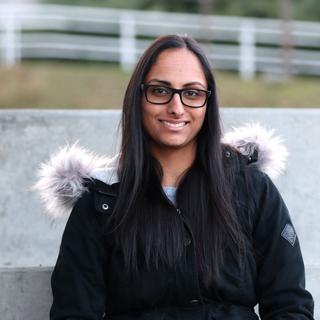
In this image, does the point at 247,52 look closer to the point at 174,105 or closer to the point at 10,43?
the point at 10,43

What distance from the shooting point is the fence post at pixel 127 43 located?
46.5ft

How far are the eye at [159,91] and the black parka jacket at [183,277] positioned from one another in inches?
13.4

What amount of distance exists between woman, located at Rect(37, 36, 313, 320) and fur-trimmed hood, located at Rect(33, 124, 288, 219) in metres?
0.01

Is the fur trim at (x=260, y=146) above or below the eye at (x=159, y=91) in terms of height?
below

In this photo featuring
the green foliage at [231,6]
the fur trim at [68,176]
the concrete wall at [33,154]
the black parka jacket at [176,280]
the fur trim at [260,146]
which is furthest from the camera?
the green foliage at [231,6]

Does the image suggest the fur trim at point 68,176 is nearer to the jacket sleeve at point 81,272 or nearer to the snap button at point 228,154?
the jacket sleeve at point 81,272

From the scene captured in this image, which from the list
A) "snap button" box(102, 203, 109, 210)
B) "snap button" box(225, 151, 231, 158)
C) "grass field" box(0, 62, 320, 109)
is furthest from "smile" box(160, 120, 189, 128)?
"grass field" box(0, 62, 320, 109)

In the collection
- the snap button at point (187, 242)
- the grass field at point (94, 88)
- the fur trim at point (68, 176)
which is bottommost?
the grass field at point (94, 88)

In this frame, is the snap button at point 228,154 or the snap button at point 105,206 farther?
the snap button at point 228,154

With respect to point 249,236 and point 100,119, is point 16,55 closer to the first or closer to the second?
point 100,119

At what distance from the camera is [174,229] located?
311 cm

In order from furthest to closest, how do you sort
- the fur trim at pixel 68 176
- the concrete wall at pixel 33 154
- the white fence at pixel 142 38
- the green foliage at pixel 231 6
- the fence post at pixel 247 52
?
1. the green foliage at pixel 231 6
2. the white fence at pixel 142 38
3. the fence post at pixel 247 52
4. the concrete wall at pixel 33 154
5. the fur trim at pixel 68 176

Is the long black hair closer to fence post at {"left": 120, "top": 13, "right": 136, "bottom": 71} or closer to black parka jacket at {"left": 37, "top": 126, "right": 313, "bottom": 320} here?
black parka jacket at {"left": 37, "top": 126, "right": 313, "bottom": 320}

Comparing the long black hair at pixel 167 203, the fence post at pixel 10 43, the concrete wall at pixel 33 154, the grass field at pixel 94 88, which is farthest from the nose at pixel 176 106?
the fence post at pixel 10 43
